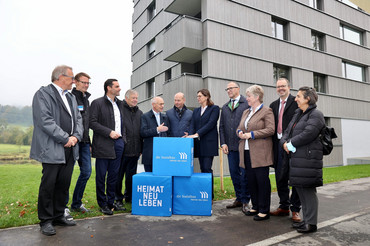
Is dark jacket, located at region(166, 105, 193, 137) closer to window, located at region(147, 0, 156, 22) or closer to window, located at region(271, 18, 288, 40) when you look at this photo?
window, located at region(271, 18, 288, 40)

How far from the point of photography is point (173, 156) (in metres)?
4.18

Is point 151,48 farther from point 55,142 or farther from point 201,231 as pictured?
point 201,231

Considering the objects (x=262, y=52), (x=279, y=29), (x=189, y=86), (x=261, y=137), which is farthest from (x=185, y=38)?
(x=261, y=137)

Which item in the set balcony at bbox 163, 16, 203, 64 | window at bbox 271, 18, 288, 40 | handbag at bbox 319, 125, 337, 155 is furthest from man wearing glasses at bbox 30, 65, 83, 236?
window at bbox 271, 18, 288, 40

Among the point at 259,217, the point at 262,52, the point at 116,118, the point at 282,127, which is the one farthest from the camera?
the point at 262,52

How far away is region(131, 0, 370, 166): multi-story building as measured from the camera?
1162cm

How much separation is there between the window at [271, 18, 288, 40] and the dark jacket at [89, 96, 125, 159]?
1220 cm

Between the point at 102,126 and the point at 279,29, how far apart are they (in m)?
13.2

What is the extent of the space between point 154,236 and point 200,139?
82.8 inches

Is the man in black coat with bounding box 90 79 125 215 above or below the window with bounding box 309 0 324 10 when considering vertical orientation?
below

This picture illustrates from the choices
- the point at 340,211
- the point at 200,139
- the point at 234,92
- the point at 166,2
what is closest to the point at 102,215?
the point at 200,139

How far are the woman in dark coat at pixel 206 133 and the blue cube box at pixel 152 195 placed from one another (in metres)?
0.92

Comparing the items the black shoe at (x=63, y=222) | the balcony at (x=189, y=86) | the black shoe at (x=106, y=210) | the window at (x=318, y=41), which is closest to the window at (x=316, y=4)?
the window at (x=318, y=41)

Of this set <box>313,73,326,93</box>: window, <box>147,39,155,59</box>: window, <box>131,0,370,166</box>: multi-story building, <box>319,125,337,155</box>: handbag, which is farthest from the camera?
<box>147,39,155,59</box>: window
